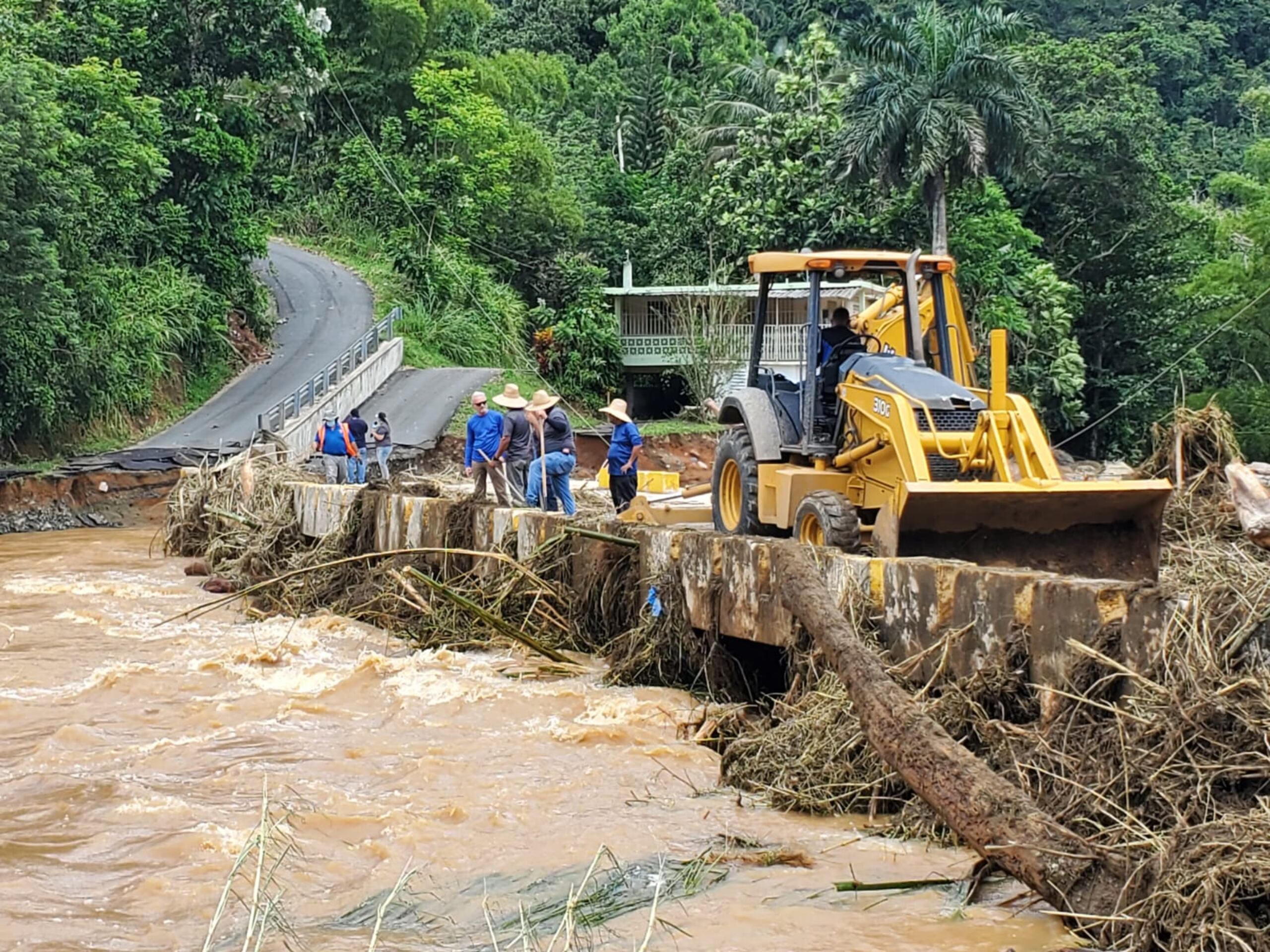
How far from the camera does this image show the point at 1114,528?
10031 mm

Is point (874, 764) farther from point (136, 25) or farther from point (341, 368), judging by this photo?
point (136, 25)

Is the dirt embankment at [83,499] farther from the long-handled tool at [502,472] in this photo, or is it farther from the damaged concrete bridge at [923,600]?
the damaged concrete bridge at [923,600]

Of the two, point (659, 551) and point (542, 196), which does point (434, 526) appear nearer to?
point (659, 551)

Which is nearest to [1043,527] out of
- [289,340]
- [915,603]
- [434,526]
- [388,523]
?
[915,603]

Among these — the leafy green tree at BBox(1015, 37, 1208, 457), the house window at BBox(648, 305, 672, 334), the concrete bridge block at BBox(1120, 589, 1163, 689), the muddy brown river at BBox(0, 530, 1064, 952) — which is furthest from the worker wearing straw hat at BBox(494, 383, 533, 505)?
the house window at BBox(648, 305, 672, 334)

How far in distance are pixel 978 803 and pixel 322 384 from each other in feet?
99.0

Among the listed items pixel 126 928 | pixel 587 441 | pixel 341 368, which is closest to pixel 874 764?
pixel 126 928

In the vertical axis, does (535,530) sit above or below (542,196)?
below

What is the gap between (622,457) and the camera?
657 inches

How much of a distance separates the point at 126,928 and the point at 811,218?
35470mm

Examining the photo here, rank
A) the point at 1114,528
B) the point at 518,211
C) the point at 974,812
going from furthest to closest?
1. the point at 518,211
2. the point at 1114,528
3. the point at 974,812

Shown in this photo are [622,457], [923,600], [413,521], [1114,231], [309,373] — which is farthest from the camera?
[1114,231]

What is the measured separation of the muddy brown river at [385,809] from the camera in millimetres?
6309

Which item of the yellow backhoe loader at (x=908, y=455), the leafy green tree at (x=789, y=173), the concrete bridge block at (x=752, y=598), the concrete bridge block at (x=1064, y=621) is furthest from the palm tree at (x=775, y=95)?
the concrete bridge block at (x=1064, y=621)
